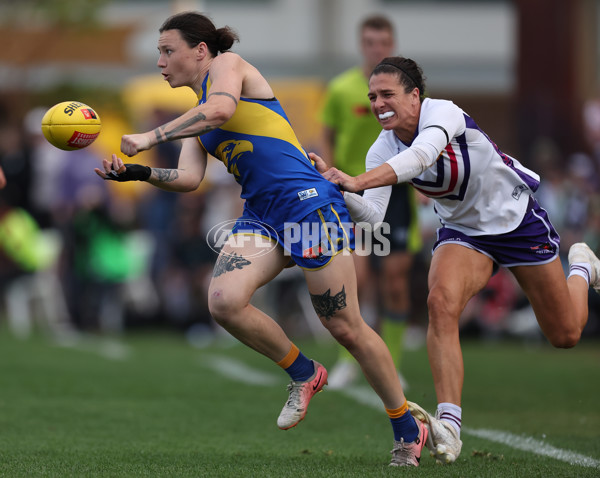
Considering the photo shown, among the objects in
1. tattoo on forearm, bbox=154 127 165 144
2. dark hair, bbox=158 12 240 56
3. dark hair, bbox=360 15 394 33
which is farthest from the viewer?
dark hair, bbox=360 15 394 33

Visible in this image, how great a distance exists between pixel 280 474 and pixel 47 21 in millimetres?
19046

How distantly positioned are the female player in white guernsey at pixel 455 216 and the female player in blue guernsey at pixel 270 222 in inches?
8.2

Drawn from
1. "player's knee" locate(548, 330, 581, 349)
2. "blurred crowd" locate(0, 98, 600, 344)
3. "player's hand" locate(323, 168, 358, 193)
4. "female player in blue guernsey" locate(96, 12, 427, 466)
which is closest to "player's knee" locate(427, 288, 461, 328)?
"female player in blue guernsey" locate(96, 12, 427, 466)

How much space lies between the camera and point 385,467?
5551mm

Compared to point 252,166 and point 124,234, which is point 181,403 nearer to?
point 252,166

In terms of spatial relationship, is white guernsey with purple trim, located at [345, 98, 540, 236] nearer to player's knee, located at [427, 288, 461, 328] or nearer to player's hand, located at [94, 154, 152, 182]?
player's knee, located at [427, 288, 461, 328]

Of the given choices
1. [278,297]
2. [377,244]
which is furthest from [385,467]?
[278,297]

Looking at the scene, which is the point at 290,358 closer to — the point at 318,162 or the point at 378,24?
the point at 318,162

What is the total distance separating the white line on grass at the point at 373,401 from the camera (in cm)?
592

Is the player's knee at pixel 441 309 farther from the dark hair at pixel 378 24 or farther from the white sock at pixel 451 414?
the dark hair at pixel 378 24

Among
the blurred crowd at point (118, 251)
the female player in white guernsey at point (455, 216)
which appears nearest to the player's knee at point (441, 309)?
the female player in white guernsey at point (455, 216)

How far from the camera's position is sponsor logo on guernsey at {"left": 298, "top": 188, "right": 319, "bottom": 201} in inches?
220

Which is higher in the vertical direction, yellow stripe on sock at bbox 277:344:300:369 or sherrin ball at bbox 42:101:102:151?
sherrin ball at bbox 42:101:102:151

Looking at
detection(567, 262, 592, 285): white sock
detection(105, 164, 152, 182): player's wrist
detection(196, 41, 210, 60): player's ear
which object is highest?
detection(196, 41, 210, 60): player's ear
